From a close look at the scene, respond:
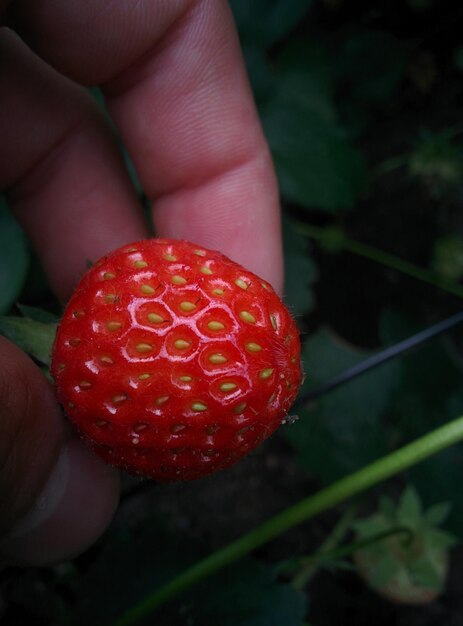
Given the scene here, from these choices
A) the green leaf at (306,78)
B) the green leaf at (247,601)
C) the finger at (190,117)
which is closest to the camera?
the finger at (190,117)

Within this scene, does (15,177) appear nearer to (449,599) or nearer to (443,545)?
(443,545)

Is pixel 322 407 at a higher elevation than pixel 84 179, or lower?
lower

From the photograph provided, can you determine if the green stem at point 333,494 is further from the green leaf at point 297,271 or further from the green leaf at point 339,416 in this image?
the green leaf at point 297,271

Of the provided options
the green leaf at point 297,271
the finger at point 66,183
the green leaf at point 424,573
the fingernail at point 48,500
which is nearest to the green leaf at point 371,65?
the green leaf at point 297,271

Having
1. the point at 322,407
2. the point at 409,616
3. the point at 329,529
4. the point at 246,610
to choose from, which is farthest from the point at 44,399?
the point at 409,616

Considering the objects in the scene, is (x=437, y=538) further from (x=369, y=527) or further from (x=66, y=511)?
(x=66, y=511)

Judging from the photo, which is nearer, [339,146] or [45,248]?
[45,248]

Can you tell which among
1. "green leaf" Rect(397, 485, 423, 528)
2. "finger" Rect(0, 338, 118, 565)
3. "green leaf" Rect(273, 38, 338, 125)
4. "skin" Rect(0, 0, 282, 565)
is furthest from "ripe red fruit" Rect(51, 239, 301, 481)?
"green leaf" Rect(273, 38, 338, 125)

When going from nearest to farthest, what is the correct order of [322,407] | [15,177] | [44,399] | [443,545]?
[44,399]
[15,177]
[443,545]
[322,407]
